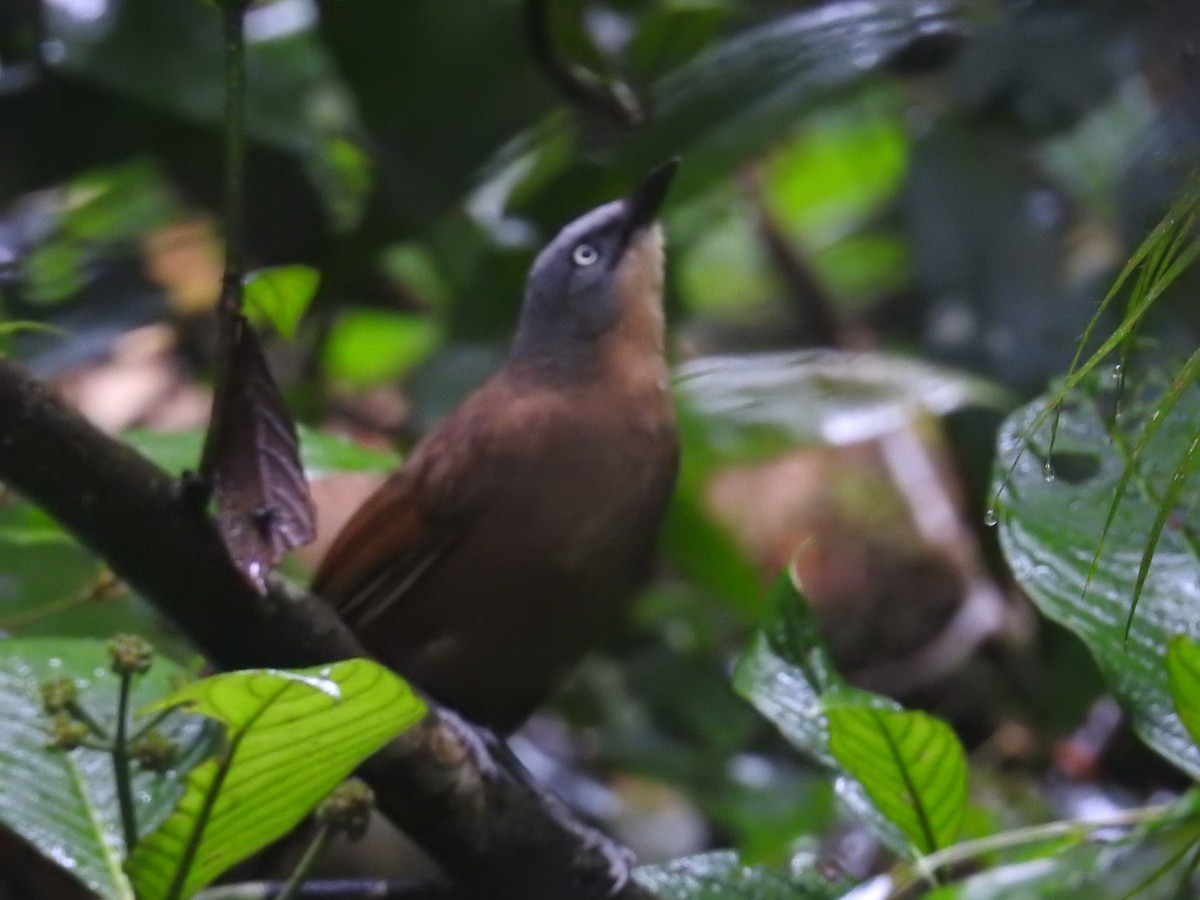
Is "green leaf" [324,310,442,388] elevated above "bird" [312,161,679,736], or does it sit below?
below

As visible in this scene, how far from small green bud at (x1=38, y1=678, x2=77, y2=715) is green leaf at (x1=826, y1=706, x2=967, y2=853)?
0.61 meters

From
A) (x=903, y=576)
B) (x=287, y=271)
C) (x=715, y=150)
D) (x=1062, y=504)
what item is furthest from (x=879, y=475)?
(x=287, y=271)

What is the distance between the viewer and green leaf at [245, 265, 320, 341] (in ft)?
4.03

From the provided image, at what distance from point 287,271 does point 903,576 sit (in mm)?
2743

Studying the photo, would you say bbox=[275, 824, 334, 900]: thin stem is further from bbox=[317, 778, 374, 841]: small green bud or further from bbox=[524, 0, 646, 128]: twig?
bbox=[524, 0, 646, 128]: twig

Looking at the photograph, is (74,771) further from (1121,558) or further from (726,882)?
(1121,558)

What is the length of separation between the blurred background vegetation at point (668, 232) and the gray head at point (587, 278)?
0.11 metres

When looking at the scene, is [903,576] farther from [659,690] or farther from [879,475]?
[659,690]

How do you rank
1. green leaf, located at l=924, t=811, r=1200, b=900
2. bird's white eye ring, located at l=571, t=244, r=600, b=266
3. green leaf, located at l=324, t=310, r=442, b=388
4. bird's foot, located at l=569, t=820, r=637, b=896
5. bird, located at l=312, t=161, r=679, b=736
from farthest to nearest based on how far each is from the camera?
1. green leaf, located at l=324, t=310, r=442, b=388
2. bird's white eye ring, located at l=571, t=244, r=600, b=266
3. bird, located at l=312, t=161, r=679, b=736
4. bird's foot, located at l=569, t=820, r=637, b=896
5. green leaf, located at l=924, t=811, r=1200, b=900

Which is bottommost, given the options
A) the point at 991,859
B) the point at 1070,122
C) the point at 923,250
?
the point at 991,859

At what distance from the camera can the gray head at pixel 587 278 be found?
7.79ft

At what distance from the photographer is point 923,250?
285 cm

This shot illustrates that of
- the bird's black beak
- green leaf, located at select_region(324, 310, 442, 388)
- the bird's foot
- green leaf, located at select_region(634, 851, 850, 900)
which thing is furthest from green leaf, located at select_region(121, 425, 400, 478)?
green leaf, located at select_region(324, 310, 442, 388)

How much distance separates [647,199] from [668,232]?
887 millimetres
